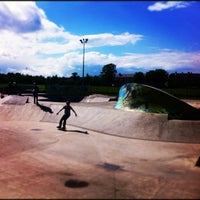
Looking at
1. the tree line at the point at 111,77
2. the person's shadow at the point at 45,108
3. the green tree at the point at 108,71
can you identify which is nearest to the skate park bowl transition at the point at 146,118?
the person's shadow at the point at 45,108

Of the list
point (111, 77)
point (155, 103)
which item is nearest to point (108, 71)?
point (111, 77)

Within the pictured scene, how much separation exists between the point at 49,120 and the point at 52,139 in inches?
224

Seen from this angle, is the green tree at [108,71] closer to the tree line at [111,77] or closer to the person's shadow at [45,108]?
the tree line at [111,77]

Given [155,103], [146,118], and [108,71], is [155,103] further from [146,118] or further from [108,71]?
[108,71]

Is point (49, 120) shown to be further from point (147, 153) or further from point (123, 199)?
point (123, 199)

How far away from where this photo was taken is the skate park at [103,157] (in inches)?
295

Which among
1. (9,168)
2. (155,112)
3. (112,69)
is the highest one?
(112,69)

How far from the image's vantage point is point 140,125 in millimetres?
15016

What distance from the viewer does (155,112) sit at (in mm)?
16078

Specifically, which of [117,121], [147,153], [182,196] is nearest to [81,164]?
[147,153]

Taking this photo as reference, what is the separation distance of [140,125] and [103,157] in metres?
4.90

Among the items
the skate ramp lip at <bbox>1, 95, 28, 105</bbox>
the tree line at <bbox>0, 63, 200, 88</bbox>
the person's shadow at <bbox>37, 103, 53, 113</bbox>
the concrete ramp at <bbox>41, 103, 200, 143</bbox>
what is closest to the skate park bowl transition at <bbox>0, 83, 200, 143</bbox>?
the concrete ramp at <bbox>41, 103, 200, 143</bbox>

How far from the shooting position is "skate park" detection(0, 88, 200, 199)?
7480 millimetres

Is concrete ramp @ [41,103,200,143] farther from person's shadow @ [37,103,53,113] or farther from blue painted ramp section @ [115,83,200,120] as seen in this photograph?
person's shadow @ [37,103,53,113]
